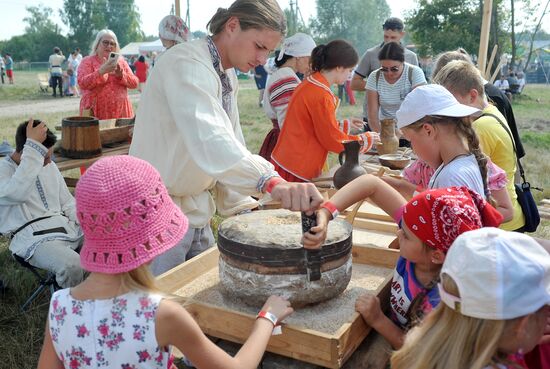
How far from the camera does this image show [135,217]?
4.30 feet

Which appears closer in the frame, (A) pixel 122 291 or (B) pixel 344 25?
(A) pixel 122 291

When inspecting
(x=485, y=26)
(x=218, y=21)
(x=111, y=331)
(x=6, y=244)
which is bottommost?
(x=6, y=244)

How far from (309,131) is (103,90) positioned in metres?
2.82

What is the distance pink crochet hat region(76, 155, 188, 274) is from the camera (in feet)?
4.23

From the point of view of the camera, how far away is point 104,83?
5.41m

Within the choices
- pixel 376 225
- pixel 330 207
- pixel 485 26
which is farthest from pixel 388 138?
pixel 330 207

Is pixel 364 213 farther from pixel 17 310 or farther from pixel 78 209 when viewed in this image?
pixel 17 310

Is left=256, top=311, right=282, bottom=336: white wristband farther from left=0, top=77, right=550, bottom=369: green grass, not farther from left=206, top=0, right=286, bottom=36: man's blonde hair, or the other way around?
left=0, top=77, right=550, bottom=369: green grass

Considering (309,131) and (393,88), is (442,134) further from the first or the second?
(393,88)

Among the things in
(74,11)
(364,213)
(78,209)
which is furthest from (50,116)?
(74,11)

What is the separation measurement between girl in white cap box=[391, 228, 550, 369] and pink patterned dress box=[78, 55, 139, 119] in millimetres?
4800

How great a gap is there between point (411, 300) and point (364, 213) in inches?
49.0

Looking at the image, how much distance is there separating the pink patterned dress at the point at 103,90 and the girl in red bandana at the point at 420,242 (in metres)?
4.16

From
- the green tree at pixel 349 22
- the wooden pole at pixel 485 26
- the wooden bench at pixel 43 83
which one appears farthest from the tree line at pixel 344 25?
the wooden pole at pixel 485 26
